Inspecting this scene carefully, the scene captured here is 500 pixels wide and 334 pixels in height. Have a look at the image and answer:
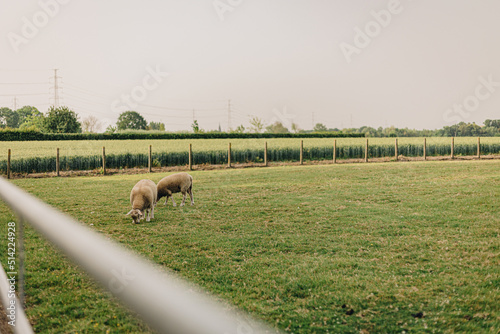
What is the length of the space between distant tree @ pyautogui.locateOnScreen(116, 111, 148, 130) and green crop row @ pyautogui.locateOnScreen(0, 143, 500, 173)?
9375cm

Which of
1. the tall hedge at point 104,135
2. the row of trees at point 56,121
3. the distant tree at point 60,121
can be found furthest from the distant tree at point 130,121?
the tall hedge at point 104,135

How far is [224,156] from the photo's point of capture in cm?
3123

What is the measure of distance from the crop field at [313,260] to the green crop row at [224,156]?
13.0 meters

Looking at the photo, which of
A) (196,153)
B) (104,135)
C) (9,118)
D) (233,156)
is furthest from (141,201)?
(9,118)

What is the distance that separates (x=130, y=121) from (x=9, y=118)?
38.0 m

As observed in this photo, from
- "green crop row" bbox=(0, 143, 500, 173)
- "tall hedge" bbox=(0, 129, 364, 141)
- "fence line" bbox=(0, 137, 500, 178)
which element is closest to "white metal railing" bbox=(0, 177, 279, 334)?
"fence line" bbox=(0, 137, 500, 178)

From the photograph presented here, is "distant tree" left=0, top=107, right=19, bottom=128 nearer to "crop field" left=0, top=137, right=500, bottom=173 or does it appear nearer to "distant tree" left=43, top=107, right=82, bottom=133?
"distant tree" left=43, top=107, right=82, bottom=133

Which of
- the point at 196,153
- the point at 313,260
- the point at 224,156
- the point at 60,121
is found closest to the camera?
the point at 313,260

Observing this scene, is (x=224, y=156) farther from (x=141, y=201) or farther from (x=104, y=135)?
(x=104, y=135)

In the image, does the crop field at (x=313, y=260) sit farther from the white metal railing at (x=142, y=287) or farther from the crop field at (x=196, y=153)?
the crop field at (x=196, y=153)

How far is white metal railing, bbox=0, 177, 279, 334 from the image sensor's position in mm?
778

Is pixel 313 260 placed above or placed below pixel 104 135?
below

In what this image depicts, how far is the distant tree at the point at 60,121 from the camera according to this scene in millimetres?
71688

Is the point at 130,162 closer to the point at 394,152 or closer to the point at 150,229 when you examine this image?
the point at 150,229
